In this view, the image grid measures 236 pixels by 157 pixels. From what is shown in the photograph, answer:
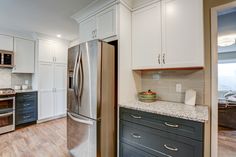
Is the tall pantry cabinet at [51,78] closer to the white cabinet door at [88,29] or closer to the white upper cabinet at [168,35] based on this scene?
the white cabinet door at [88,29]

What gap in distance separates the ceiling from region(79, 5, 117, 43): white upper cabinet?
32 cm

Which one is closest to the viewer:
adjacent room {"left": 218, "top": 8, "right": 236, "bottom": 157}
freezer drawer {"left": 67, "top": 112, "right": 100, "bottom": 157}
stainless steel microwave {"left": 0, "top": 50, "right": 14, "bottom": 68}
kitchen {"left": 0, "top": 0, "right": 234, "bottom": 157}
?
kitchen {"left": 0, "top": 0, "right": 234, "bottom": 157}

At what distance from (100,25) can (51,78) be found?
2722 millimetres

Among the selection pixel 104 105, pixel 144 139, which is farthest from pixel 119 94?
pixel 144 139

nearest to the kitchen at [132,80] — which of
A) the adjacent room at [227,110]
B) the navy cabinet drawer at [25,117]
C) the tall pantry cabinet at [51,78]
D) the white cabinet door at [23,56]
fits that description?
the navy cabinet drawer at [25,117]

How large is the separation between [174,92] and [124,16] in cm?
138

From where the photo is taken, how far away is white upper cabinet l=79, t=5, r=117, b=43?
1891mm

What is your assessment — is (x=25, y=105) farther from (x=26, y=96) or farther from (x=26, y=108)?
(x=26, y=96)

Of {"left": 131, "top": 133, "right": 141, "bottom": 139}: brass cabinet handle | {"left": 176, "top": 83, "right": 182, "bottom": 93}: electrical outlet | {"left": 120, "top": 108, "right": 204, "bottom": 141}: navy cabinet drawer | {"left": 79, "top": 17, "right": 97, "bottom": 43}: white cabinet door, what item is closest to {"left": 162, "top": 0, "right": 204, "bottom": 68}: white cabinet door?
{"left": 176, "top": 83, "right": 182, "bottom": 93}: electrical outlet

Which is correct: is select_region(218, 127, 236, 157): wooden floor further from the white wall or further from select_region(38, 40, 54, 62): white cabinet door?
select_region(38, 40, 54, 62): white cabinet door

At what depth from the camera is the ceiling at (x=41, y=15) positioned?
7.18 ft

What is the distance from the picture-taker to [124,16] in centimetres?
192

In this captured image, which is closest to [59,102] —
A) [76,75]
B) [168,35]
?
[76,75]

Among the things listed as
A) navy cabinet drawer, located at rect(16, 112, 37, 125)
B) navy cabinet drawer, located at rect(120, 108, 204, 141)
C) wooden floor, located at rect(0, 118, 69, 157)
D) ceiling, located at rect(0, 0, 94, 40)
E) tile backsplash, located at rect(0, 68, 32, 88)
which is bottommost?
wooden floor, located at rect(0, 118, 69, 157)
